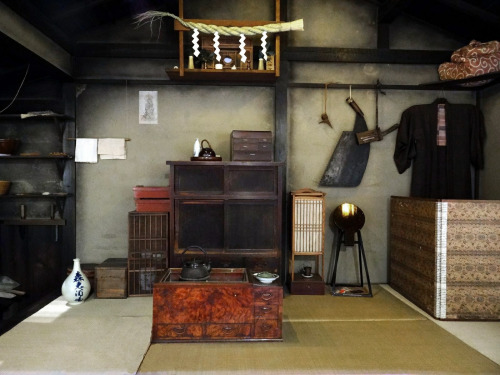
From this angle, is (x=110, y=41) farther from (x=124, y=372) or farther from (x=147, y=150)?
(x=124, y=372)

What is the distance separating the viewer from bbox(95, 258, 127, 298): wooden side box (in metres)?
4.24

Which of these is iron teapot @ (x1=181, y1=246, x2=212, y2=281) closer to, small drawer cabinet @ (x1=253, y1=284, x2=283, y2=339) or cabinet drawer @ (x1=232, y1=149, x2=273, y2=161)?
small drawer cabinet @ (x1=253, y1=284, x2=283, y2=339)

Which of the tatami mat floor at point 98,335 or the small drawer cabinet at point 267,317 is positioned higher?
the small drawer cabinet at point 267,317

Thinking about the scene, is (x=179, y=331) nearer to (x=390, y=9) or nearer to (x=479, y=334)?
(x=479, y=334)

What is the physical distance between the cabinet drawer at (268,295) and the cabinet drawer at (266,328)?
0.53 ft

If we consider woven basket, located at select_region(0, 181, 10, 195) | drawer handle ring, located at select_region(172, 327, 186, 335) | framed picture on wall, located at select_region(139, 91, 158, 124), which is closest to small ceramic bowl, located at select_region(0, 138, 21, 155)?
woven basket, located at select_region(0, 181, 10, 195)

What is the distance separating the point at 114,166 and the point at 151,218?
1.00 m

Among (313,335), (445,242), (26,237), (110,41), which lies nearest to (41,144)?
(26,237)

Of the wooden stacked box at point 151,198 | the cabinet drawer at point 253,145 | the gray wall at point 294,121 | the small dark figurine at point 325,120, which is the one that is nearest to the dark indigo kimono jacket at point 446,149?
the gray wall at point 294,121

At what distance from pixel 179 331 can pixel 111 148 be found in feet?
8.76

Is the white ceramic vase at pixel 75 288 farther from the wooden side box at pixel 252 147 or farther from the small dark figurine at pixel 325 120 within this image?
the small dark figurine at pixel 325 120

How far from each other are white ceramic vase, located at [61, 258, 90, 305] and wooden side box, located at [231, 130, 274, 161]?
2099 millimetres

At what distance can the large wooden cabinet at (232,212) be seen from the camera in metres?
4.20

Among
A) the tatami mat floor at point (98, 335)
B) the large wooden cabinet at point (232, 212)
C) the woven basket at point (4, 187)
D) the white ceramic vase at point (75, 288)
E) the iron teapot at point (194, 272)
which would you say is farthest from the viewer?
the woven basket at point (4, 187)
